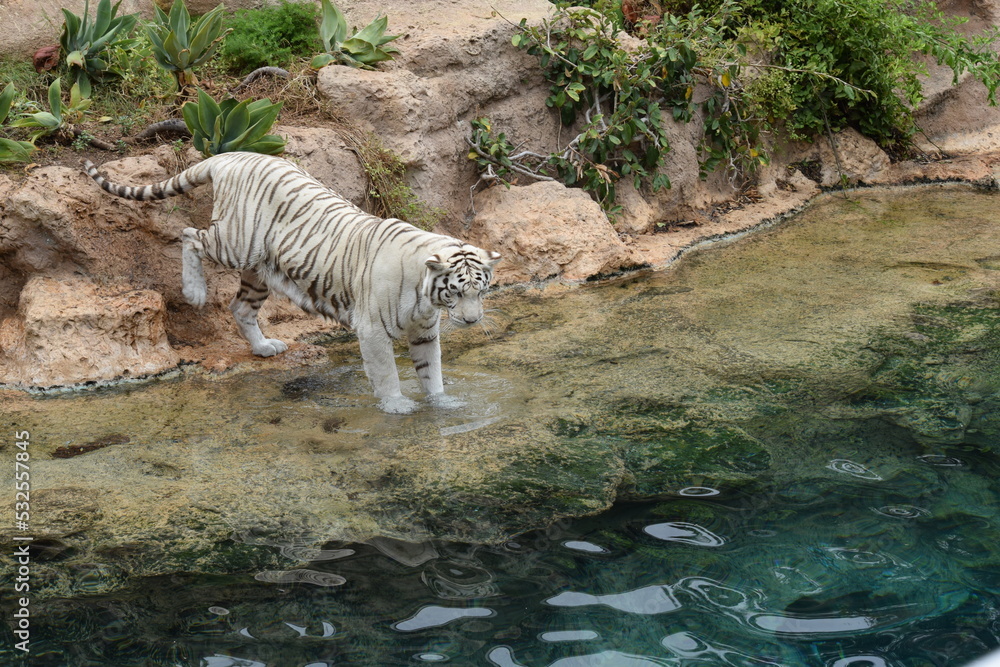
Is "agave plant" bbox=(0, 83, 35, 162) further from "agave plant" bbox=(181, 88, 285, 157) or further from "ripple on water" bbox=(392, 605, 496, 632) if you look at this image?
"ripple on water" bbox=(392, 605, 496, 632)

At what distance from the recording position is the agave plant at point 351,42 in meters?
6.79

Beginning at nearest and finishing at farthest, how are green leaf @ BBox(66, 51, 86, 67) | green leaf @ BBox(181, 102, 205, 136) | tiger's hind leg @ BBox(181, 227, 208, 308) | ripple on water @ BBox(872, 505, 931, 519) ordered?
ripple on water @ BBox(872, 505, 931, 519) → tiger's hind leg @ BBox(181, 227, 208, 308) → green leaf @ BBox(181, 102, 205, 136) → green leaf @ BBox(66, 51, 86, 67)

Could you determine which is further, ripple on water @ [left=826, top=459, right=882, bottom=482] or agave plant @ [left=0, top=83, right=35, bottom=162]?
agave plant @ [left=0, top=83, right=35, bottom=162]

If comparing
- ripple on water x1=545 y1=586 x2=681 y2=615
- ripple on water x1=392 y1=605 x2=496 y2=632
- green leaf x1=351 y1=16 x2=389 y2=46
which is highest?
green leaf x1=351 y1=16 x2=389 y2=46

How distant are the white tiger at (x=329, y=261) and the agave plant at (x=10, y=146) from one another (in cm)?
39

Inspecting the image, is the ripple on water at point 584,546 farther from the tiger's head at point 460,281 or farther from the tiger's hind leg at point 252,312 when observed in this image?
the tiger's hind leg at point 252,312

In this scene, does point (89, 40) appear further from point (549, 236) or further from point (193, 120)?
point (549, 236)

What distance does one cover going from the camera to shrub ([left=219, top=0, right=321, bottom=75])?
6.95 m

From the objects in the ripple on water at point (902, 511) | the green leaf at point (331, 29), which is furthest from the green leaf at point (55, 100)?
the ripple on water at point (902, 511)

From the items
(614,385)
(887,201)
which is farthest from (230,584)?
(887,201)

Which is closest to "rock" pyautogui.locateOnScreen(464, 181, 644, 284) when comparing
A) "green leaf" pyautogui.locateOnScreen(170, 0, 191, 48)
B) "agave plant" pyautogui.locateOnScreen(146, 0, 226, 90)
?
"agave plant" pyautogui.locateOnScreen(146, 0, 226, 90)

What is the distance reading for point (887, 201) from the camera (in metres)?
8.42

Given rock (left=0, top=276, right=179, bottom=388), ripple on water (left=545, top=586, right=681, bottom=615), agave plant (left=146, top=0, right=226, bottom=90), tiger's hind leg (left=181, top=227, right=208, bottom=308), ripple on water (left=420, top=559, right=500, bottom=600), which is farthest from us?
agave plant (left=146, top=0, right=226, bottom=90)

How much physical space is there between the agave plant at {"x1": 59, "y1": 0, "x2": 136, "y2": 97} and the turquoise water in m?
4.37
